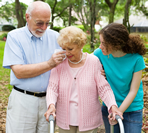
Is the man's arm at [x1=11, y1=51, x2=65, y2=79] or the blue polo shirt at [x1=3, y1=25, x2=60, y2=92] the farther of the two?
the blue polo shirt at [x1=3, y1=25, x2=60, y2=92]

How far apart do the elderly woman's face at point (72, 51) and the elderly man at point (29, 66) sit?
1.04 feet

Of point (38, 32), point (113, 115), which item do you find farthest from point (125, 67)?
point (38, 32)

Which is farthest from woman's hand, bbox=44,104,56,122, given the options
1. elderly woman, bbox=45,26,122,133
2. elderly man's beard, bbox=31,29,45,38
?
elderly man's beard, bbox=31,29,45,38

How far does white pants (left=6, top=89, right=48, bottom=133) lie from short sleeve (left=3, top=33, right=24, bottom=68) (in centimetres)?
36

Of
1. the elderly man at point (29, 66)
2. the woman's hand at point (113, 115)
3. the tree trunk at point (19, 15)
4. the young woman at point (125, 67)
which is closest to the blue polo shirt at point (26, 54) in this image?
the elderly man at point (29, 66)

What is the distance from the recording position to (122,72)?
7.43 ft

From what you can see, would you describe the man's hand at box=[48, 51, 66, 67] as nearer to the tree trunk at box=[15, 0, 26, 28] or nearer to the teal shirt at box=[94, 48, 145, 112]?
the teal shirt at box=[94, 48, 145, 112]

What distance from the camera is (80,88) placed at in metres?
2.17

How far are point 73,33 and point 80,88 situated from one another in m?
0.56

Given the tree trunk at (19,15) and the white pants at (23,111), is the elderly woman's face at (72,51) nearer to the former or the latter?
the white pants at (23,111)

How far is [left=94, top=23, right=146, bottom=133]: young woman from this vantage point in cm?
217

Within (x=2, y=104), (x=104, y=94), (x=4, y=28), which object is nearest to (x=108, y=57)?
(x=104, y=94)

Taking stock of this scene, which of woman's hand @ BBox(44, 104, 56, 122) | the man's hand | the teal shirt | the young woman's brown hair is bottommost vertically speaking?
woman's hand @ BBox(44, 104, 56, 122)

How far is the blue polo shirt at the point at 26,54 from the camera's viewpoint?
2258 mm
